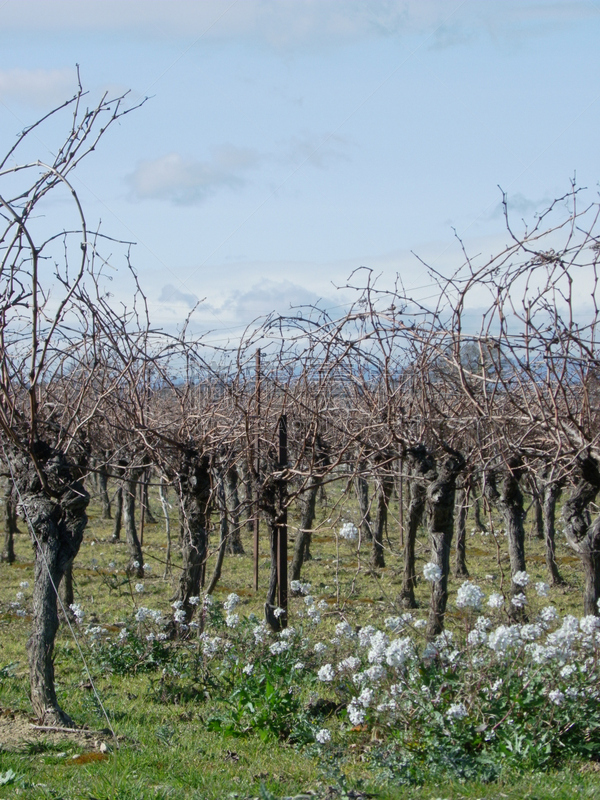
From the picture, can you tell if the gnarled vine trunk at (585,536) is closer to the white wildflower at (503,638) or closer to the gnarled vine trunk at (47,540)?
the white wildflower at (503,638)

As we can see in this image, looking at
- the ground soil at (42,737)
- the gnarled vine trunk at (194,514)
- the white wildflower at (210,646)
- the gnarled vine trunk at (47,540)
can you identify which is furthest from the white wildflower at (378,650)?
the gnarled vine trunk at (194,514)

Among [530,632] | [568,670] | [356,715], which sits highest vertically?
[530,632]

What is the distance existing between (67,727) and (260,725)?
4.44ft

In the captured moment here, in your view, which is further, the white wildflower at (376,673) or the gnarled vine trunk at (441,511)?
the gnarled vine trunk at (441,511)

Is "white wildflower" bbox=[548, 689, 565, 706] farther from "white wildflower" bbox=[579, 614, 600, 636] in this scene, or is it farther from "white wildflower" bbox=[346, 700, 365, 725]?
"white wildflower" bbox=[346, 700, 365, 725]

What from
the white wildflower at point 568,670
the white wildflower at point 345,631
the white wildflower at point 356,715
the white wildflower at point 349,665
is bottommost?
the white wildflower at point 356,715

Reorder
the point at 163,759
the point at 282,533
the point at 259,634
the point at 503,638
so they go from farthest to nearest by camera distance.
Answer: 1. the point at 282,533
2. the point at 259,634
3. the point at 163,759
4. the point at 503,638

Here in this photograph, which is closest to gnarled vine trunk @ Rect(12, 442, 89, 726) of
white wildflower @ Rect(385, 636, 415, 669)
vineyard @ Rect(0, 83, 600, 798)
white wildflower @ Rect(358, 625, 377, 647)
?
vineyard @ Rect(0, 83, 600, 798)

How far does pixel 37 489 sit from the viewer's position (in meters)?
5.52

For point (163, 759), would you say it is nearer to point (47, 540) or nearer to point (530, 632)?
point (47, 540)

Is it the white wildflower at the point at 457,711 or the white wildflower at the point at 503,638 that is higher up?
the white wildflower at the point at 503,638

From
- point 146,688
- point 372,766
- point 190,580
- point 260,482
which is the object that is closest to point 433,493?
point 260,482

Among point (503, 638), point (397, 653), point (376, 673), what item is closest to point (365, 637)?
point (376, 673)

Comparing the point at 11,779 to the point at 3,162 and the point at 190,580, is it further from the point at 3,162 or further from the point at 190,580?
the point at 190,580
